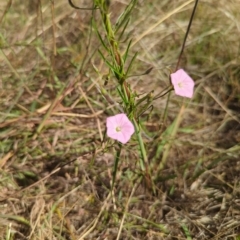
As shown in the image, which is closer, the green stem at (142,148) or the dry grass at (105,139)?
the green stem at (142,148)

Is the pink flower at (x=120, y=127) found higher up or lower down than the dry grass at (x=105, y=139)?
higher up

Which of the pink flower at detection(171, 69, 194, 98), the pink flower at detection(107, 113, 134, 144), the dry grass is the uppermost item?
the pink flower at detection(171, 69, 194, 98)

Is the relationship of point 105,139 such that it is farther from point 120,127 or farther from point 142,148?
point 120,127

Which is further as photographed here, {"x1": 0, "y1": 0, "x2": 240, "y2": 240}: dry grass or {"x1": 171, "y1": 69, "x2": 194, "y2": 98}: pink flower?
{"x1": 0, "y1": 0, "x2": 240, "y2": 240}: dry grass

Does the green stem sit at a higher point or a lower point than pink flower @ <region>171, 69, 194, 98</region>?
lower

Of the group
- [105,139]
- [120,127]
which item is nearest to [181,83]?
[120,127]
